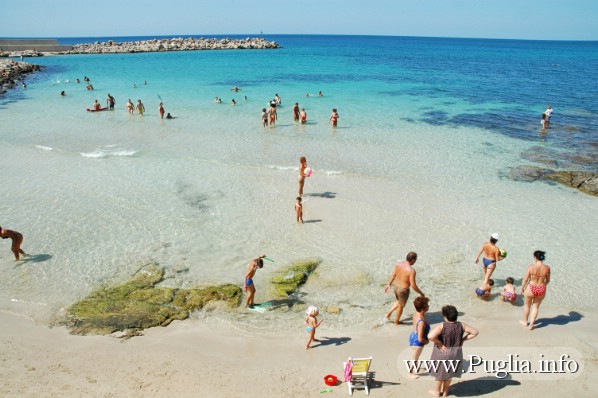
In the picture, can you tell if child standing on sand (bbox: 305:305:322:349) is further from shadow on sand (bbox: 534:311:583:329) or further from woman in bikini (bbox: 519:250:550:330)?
shadow on sand (bbox: 534:311:583:329)

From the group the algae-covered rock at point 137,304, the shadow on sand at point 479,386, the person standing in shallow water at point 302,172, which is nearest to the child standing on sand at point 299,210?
the person standing in shallow water at point 302,172

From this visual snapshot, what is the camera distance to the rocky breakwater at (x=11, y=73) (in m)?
38.4

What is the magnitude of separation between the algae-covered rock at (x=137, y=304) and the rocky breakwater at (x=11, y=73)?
117 ft

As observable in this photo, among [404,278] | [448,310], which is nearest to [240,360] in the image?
[404,278]

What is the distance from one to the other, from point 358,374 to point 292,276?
3850mm

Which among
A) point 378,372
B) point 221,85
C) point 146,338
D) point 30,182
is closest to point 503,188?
point 378,372

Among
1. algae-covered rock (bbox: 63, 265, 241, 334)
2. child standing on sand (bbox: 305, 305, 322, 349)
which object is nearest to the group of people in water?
child standing on sand (bbox: 305, 305, 322, 349)

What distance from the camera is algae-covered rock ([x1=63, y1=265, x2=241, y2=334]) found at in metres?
8.32

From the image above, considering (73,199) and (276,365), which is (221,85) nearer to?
(73,199)

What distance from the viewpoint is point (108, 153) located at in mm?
19484

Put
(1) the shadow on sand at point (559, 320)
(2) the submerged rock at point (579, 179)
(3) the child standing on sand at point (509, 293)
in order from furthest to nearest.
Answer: (2) the submerged rock at point (579, 179)
(3) the child standing on sand at point (509, 293)
(1) the shadow on sand at point (559, 320)

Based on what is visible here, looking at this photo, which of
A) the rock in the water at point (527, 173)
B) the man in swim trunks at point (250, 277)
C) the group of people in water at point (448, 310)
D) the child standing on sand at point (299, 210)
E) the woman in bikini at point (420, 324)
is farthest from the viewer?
the rock in the water at point (527, 173)

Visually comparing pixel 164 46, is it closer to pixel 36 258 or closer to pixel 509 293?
pixel 36 258

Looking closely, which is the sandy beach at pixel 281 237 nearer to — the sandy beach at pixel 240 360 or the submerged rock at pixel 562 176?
the sandy beach at pixel 240 360
